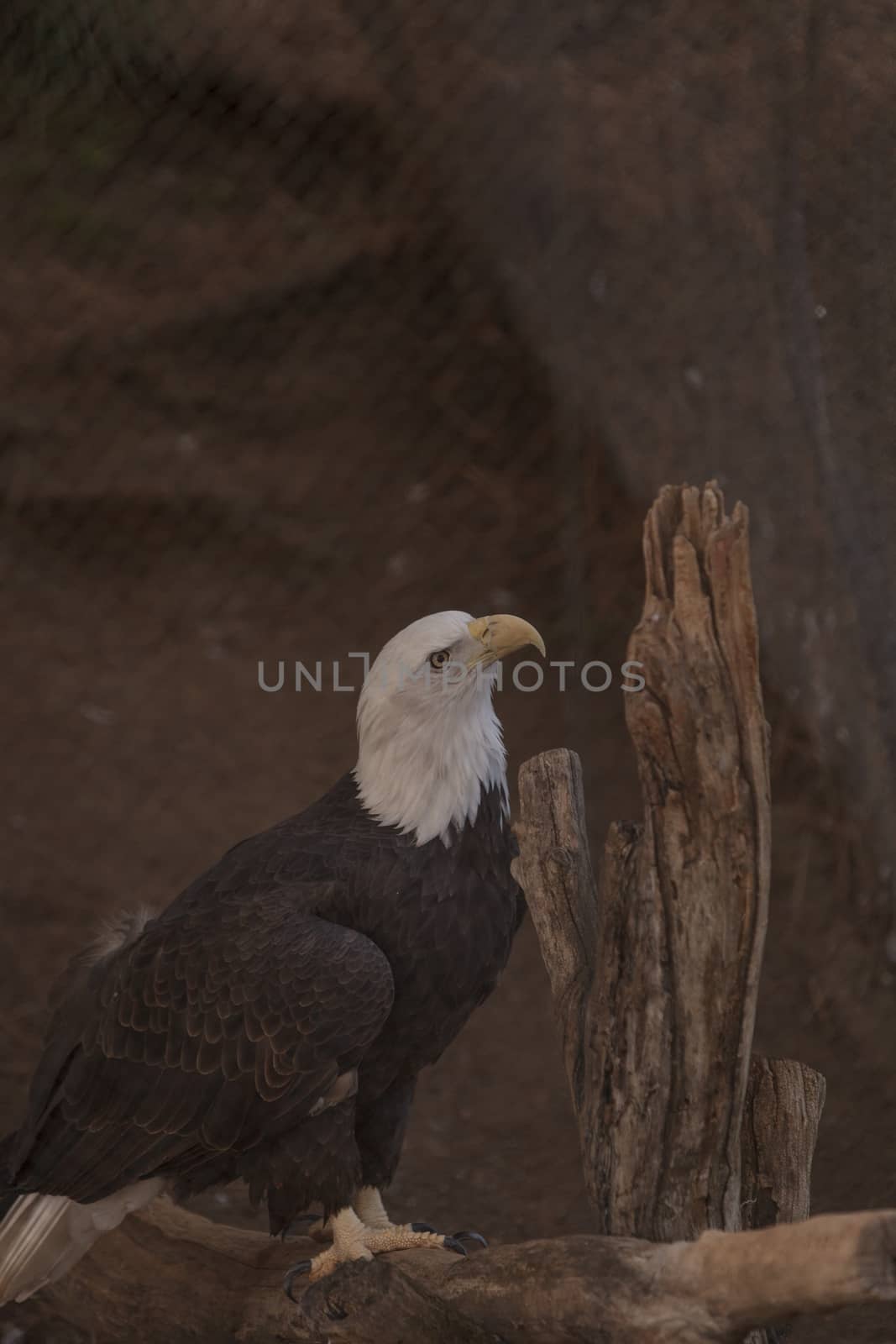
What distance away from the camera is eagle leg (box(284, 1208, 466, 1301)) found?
2416mm

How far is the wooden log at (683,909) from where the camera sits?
1.95 m

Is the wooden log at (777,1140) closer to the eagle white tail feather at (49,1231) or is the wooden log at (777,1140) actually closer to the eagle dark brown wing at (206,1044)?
the eagle dark brown wing at (206,1044)

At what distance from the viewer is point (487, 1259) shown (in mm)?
2166

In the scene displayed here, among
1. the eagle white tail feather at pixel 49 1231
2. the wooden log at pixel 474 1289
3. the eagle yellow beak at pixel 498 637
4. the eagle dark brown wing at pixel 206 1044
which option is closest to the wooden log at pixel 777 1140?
the wooden log at pixel 474 1289

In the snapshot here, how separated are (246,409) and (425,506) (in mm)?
716

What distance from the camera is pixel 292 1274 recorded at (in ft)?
8.23

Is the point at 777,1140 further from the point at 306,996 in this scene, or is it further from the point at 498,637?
the point at 498,637

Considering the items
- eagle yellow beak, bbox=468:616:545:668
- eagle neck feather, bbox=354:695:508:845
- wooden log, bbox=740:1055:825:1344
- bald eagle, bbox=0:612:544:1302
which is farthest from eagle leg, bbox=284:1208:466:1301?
eagle yellow beak, bbox=468:616:545:668

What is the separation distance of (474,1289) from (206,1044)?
1.87 feet

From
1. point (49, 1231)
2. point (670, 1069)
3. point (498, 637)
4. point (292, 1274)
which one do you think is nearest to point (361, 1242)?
point (292, 1274)

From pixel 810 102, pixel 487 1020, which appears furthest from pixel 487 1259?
pixel 810 102

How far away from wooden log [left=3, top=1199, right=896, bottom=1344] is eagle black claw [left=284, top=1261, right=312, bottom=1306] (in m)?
0.02

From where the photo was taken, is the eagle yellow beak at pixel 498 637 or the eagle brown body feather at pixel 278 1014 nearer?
the eagle brown body feather at pixel 278 1014

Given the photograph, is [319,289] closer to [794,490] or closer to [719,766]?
[794,490]
